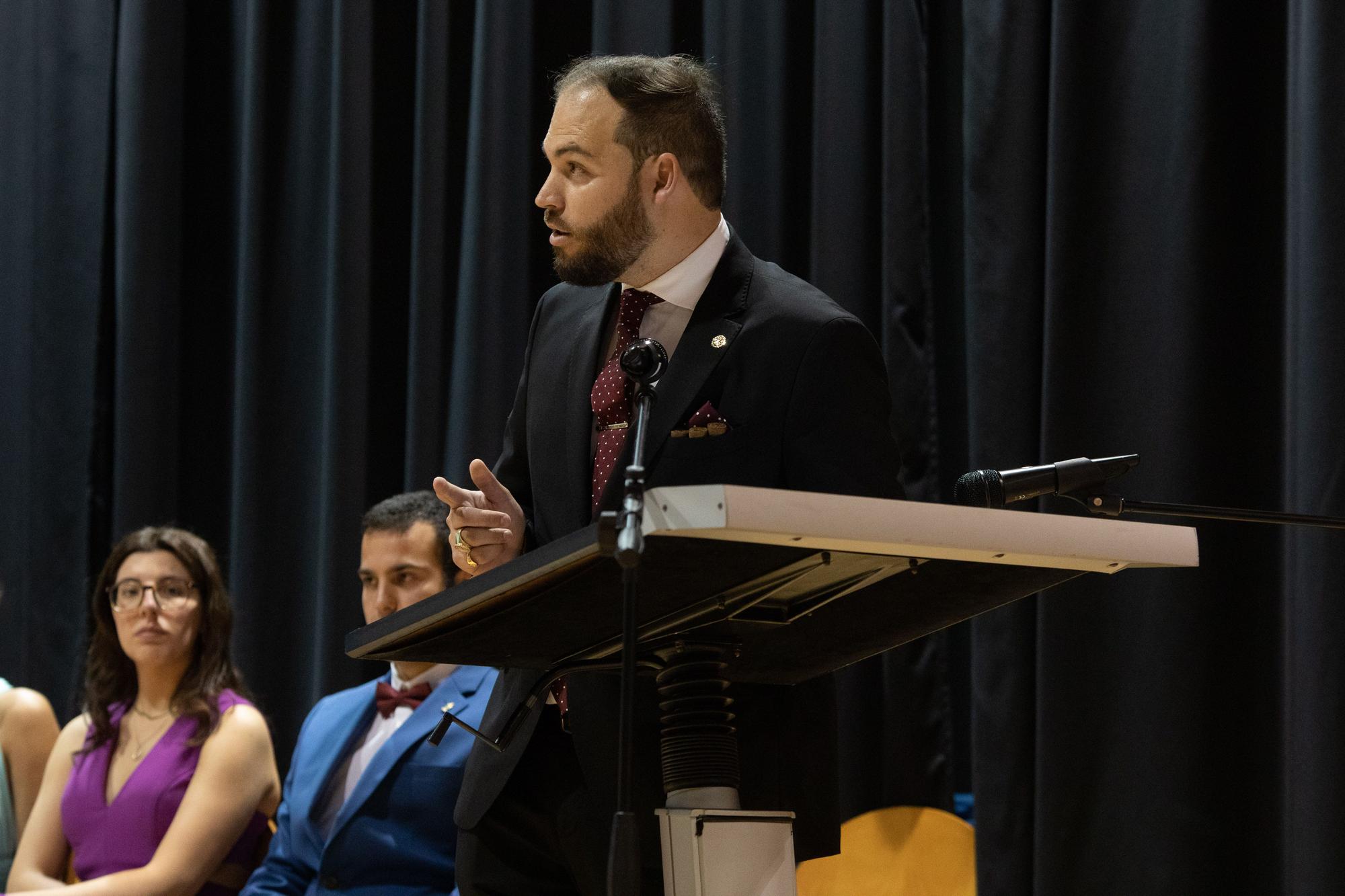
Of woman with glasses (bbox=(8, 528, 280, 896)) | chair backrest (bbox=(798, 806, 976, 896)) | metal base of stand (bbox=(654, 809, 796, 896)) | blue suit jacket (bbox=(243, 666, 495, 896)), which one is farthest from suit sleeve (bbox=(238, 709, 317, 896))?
metal base of stand (bbox=(654, 809, 796, 896))

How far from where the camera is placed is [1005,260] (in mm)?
2762

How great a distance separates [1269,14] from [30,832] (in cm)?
Answer: 283

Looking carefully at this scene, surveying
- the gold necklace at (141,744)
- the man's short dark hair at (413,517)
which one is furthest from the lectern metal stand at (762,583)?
the gold necklace at (141,744)

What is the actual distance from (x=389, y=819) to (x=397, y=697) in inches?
10.3

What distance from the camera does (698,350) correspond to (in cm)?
154

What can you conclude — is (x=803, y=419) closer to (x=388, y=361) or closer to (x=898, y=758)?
(x=898, y=758)

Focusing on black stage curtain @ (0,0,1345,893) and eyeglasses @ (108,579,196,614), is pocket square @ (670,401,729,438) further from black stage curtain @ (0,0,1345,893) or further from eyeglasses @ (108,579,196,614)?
eyeglasses @ (108,579,196,614)

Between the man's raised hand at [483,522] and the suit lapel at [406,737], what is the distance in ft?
3.99

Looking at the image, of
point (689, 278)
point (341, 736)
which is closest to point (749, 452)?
point (689, 278)

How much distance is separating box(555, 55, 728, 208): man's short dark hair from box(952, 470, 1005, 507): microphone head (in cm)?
59

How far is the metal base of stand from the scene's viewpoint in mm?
1193

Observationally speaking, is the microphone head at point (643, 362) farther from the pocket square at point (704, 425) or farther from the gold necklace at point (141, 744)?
the gold necklace at point (141, 744)

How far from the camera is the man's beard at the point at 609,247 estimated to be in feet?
5.57

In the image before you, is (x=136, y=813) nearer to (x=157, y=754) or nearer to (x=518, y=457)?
(x=157, y=754)
